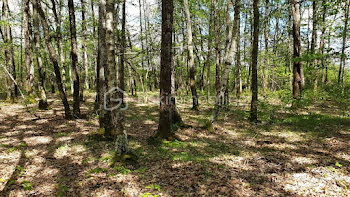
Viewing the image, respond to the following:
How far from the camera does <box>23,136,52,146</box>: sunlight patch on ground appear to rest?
26.1 ft

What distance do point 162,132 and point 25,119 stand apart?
30.6ft

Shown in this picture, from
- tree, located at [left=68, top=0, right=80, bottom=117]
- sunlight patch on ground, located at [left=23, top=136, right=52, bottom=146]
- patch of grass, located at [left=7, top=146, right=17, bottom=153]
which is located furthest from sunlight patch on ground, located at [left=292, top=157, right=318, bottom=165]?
tree, located at [left=68, top=0, right=80, bottom=117]

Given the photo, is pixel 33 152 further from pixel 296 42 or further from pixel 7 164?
pixel 296 42

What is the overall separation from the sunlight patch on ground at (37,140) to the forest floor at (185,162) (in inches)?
1.4

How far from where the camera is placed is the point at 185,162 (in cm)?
644

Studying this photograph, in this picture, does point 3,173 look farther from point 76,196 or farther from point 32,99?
point 32,99

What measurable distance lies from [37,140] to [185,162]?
265 inches

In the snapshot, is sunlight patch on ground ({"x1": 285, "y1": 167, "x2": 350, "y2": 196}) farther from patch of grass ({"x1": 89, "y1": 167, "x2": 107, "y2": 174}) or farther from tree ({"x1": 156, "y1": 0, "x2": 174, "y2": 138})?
patch of grass ({"x1": 89, "y1": 167, "x2": 107, "y2": 174})

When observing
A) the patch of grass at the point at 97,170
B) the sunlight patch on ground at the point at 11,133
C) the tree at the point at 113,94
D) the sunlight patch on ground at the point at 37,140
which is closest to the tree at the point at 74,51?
the sunlight patch on ground at the point at 11,133

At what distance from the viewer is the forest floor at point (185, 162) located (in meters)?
4.98

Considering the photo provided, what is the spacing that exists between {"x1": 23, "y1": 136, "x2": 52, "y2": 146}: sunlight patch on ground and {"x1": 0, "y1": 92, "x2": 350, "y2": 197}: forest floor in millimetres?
35

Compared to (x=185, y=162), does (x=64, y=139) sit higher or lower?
higher

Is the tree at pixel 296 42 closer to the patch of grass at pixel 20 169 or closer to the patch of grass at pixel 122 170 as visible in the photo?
the patch of grass at pixel 122 170

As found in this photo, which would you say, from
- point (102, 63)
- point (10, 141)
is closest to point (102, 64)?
point (102, 63)
